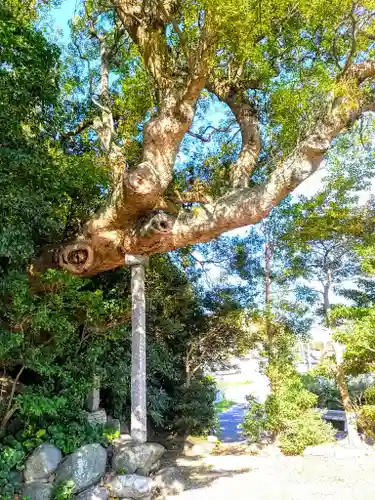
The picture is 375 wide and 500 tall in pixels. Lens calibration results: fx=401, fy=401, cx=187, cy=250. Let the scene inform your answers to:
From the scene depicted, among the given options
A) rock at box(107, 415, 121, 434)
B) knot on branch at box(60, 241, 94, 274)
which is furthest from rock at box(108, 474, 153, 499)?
knot on branch at box(60, 241, 94, 274)

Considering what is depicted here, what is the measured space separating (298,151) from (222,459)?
251 inches

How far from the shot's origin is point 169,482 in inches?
232

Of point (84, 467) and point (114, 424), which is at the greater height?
point (114, 424)

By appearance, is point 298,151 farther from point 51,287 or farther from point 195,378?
point 195,378

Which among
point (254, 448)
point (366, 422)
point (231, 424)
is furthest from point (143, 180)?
point (231, 424)

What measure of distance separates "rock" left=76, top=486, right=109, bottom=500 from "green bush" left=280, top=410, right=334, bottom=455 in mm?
4243

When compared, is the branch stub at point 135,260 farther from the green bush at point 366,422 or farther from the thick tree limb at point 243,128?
the green bush at point 366,422

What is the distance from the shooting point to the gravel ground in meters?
4.90

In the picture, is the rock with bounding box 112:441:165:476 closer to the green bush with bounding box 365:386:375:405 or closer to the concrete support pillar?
the concrete support pillar

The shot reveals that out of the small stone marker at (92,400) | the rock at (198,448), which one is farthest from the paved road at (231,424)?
the small stone marker at (92,400)

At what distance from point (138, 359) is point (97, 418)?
1.71 metres

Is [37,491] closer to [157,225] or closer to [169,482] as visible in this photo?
[169,482]

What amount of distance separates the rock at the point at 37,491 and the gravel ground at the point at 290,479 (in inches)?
66.9

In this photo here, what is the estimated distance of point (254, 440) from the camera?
350 inches
